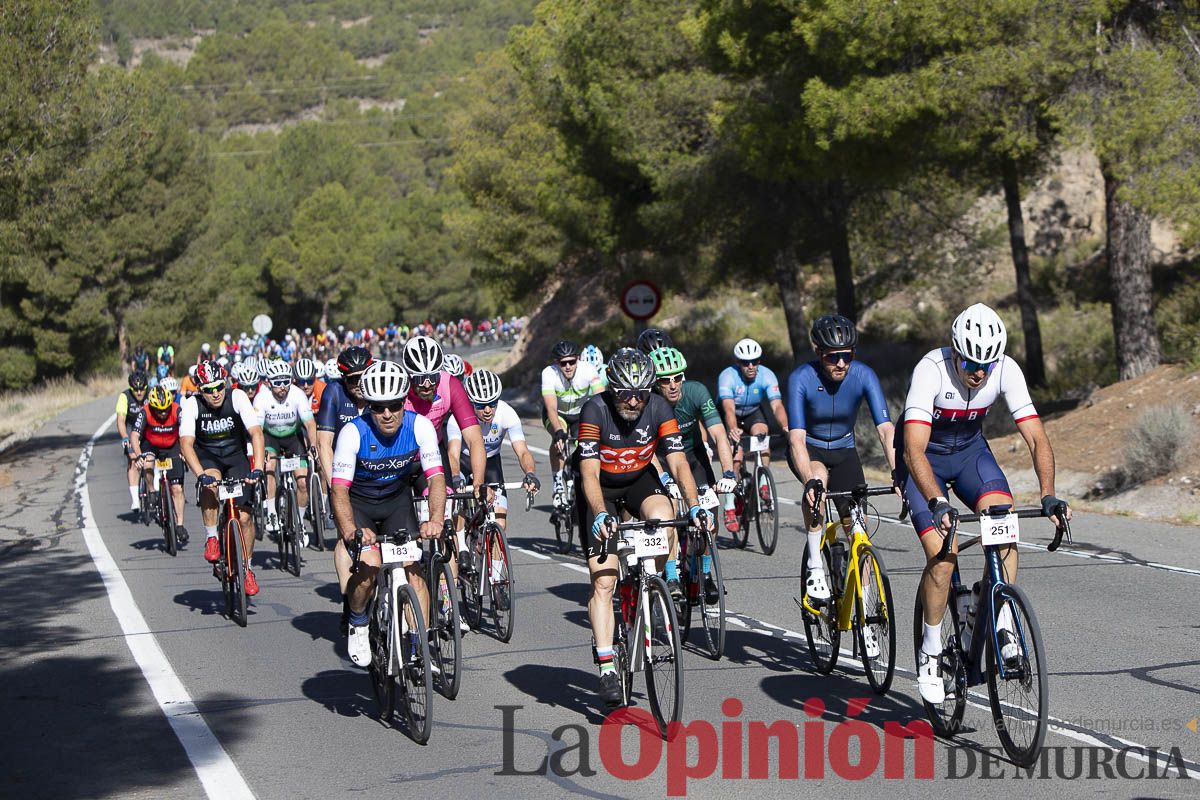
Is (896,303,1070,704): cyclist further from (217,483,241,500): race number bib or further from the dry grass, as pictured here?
the dry grass

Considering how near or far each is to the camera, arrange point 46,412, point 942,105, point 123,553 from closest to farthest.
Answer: point 123,553 < point 942,105 < point 46,412

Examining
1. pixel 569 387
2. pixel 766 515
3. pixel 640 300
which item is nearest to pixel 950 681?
pixel 766 515

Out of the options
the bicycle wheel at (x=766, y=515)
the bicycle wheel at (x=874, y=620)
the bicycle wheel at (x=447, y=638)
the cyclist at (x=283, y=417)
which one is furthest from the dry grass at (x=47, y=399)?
the bicycle wheel at (x=874, y=620)

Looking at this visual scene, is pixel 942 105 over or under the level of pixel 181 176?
under

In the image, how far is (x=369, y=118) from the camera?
563 feet

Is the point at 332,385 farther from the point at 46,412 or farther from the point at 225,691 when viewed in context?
the point at 46,412

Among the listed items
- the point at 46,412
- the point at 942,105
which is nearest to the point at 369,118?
the point at 46,412

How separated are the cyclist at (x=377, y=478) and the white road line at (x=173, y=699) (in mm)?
953

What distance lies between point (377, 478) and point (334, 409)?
458 centimetres

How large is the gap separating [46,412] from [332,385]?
1650 inches

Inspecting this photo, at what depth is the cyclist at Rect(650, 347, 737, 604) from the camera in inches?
378

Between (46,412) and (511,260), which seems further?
(46,412)

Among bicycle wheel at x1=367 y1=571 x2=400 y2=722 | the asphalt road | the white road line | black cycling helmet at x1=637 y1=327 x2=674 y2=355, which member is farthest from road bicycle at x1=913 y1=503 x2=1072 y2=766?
black cycling helmet at x1=637 y1=327 x2=674 y2=355

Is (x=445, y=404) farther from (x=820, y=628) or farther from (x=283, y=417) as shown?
(x=283, y=417)
